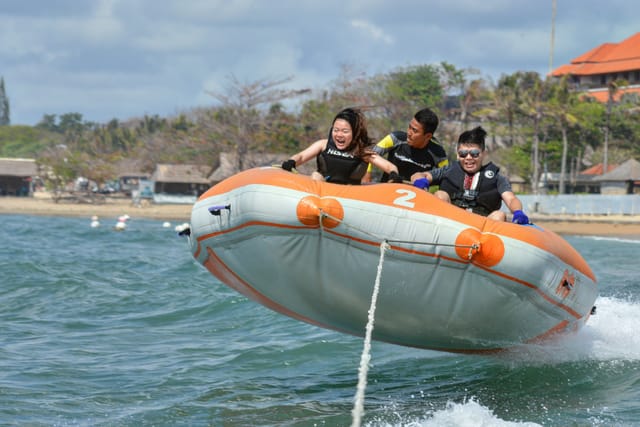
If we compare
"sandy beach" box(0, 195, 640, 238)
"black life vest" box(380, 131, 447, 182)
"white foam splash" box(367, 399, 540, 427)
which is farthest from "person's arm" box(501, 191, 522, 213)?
"sandy beach" box(0, 195, 640, 238)

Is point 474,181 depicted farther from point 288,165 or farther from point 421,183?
point 288,165

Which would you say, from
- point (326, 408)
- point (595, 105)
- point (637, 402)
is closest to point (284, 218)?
point (326, 408)

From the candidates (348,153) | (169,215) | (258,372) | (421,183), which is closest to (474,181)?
(421,183)

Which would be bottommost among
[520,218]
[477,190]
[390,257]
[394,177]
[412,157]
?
[390,257]

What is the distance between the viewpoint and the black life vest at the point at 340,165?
5.84 m

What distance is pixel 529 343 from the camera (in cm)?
617

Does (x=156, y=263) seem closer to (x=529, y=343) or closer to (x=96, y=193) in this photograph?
(x=529, y=343)

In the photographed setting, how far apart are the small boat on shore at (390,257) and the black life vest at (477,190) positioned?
525 millimetres

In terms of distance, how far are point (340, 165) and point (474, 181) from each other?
3.44 ft

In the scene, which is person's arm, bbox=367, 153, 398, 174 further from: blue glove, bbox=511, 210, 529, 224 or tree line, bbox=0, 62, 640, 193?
tree line, bbox=0, 62, 640, 193

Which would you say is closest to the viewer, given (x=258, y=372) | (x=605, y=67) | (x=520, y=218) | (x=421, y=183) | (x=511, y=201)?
(x=520, y=218)

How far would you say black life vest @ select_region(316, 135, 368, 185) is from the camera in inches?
230

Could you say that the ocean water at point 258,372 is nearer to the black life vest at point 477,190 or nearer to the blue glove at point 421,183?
the black life vest at point 477,190

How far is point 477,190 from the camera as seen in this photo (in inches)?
242
